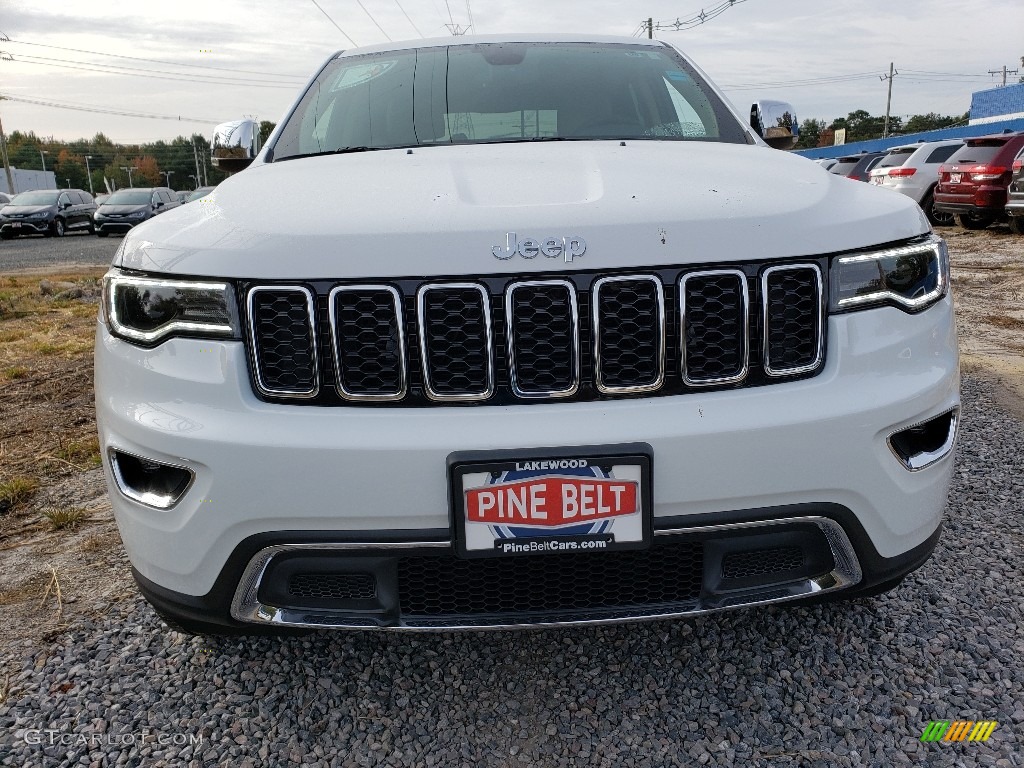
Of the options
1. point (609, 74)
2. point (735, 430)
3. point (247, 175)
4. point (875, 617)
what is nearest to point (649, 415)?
point (735, 430)

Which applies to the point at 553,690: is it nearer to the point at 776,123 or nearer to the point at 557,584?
the point at 557,584

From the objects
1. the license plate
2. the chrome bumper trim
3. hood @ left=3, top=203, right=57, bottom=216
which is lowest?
hood @ left=3, top=203, right=57, bottom=216

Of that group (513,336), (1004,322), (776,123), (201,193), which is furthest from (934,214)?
(513,336)

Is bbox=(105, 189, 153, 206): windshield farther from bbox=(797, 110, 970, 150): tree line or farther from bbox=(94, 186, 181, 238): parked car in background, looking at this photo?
bbox=(797, 110, 970, 150): tree line

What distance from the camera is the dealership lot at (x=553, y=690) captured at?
1.76 meters

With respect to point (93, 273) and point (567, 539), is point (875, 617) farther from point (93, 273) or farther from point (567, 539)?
point (93, 273)

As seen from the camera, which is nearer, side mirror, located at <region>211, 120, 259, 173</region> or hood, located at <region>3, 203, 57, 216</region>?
side mirror, located at <region>211, 120, 259, 173</region>

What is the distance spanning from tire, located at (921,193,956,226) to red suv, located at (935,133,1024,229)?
124 centimetres

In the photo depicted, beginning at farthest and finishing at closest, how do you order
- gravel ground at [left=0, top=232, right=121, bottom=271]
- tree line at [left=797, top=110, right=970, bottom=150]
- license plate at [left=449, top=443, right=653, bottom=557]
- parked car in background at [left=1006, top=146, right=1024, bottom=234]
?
tree line at [left=797, top=110, right=970, bottom=150], gravel ground at [left=0, top=232, right=121, bottom=271], parked car in background at [left=1006, top=146, right=1024, bottom=234], license plate at [left=449, top=443, right=653, bottom=557]

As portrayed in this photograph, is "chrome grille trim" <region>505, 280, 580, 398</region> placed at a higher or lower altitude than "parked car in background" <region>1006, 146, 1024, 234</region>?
higher

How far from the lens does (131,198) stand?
79.0 feet

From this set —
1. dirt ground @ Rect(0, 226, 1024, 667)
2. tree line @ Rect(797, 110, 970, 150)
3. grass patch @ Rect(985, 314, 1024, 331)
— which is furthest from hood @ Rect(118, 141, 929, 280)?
tree line @ Rect(797, 110, 970, 150)

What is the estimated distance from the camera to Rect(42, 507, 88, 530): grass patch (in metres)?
2.96

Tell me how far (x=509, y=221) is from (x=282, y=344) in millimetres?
514
